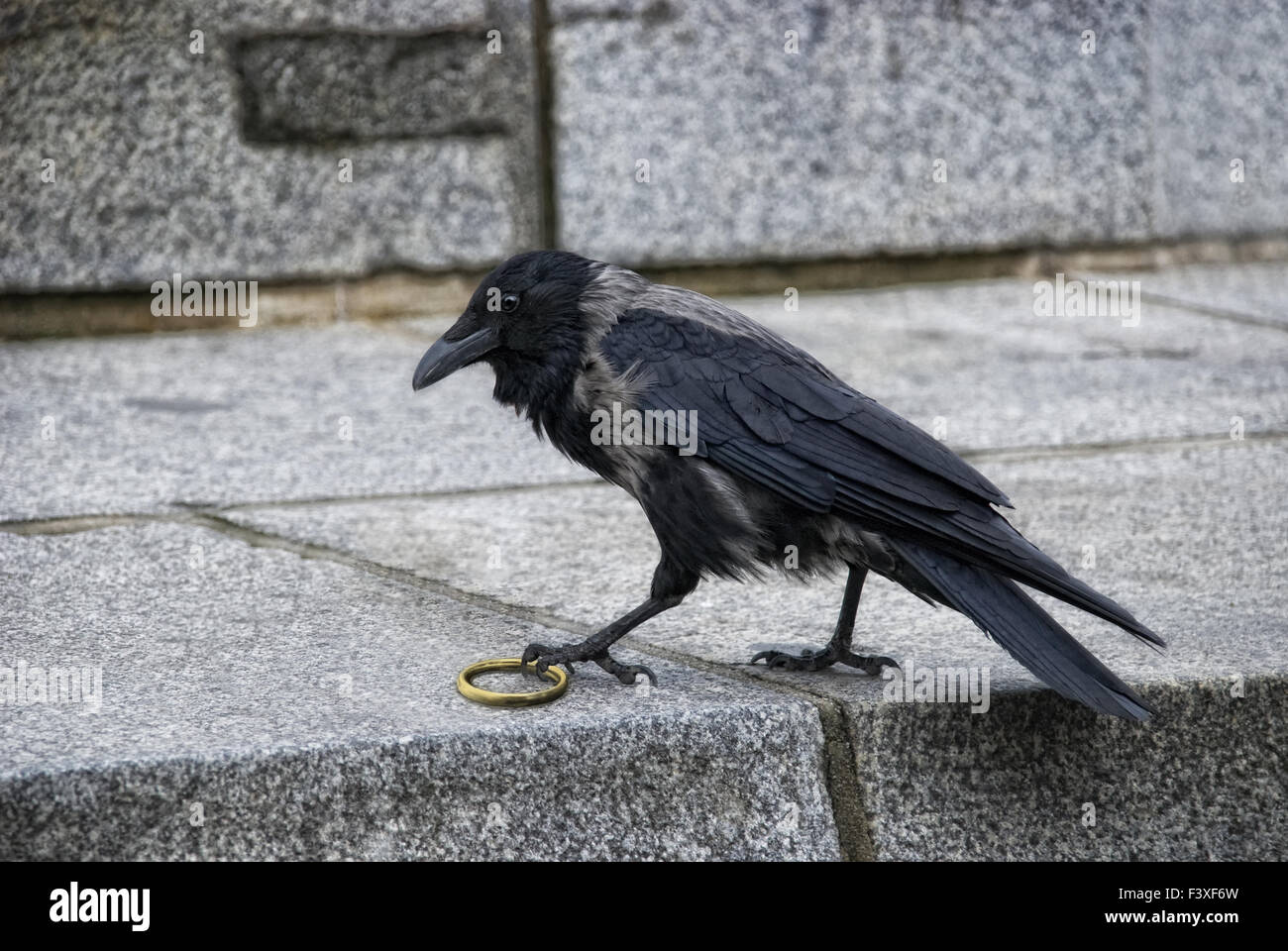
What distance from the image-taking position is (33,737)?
7.72ft

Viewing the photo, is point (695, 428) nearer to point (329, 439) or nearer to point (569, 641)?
point (569, 641)

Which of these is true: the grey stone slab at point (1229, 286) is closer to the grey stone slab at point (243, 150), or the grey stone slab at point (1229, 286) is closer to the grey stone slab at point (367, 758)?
the grey stone slab at point (243, 150)

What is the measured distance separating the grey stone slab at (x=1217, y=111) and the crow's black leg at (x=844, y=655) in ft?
13.5

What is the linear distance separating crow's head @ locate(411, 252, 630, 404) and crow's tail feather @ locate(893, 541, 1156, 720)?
671 mm

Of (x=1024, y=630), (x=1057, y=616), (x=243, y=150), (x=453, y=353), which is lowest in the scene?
(x=1057, y=616)

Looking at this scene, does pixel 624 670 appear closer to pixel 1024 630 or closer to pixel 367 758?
pixel 367 758

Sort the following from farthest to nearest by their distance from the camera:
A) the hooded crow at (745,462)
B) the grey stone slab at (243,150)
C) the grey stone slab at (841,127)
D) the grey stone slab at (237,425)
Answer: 1. the grey stone slab at (841,127)
2. the grey stone slab at (243,150)
3. the grey stone slab at (237,425)
4. the hooded crow at (745,462)

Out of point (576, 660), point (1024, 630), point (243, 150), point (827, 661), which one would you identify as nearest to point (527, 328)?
point (576, 660)

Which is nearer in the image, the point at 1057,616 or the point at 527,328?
the point at 527,328

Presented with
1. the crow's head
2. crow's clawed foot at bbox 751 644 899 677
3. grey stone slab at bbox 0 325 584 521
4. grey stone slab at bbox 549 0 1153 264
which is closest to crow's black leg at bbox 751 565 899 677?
crow's clawed foot at bbox 751 644 899 677

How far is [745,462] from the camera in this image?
2586 millimetres

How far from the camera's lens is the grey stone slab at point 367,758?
7.41ft

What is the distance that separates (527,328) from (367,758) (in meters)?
0.83

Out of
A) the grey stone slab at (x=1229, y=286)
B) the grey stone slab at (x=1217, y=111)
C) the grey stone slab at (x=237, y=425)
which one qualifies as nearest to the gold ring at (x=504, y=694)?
the grey stone slab at (x=237, y=425)
